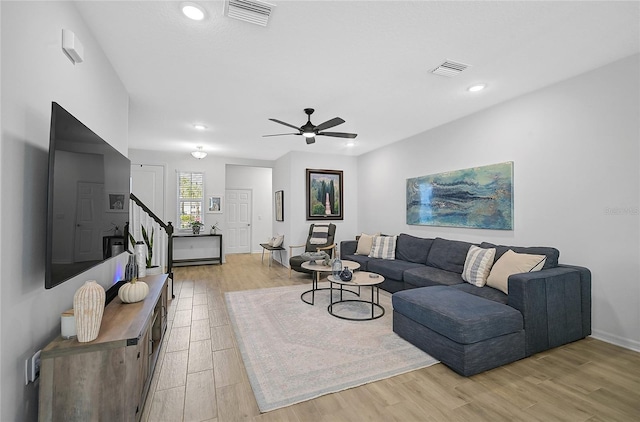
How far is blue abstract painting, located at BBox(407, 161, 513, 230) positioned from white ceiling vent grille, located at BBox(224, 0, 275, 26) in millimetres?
3242

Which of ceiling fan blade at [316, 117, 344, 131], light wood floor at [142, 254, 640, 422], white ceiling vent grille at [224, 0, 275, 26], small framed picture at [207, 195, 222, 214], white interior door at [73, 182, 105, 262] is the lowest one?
light wood floor at [142, 254, 640, 422]

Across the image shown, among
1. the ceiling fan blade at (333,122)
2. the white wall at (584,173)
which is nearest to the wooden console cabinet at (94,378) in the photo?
the ceiling fan blade at (333,122)

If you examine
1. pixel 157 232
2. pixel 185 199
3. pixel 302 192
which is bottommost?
pixel 157 232

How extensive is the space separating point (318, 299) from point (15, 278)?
326cm

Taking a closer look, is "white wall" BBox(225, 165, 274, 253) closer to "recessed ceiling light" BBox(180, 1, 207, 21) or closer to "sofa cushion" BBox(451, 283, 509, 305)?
"sofa cushion" BBox(451, 283, 509, 305)

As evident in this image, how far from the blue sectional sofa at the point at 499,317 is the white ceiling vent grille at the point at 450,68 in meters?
1.99

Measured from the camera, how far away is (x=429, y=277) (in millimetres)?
3680

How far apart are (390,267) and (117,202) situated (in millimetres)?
3548

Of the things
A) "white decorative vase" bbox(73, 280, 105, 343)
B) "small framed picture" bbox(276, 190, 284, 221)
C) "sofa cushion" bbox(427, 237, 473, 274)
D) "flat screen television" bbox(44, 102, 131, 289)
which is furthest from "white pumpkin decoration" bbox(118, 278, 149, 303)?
"small framed picture" bbox(276, 190, 284, 221)

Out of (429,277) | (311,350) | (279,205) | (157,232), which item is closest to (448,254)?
(429,277)

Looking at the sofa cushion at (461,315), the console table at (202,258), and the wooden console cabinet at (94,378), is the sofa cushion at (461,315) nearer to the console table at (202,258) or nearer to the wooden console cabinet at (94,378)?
the wooden console cabinet at (94,378)

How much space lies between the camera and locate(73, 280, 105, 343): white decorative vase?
143cm

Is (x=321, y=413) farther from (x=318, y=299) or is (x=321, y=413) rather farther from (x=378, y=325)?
(x=318, y=299)

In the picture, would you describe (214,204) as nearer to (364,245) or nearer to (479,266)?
(364,245)
